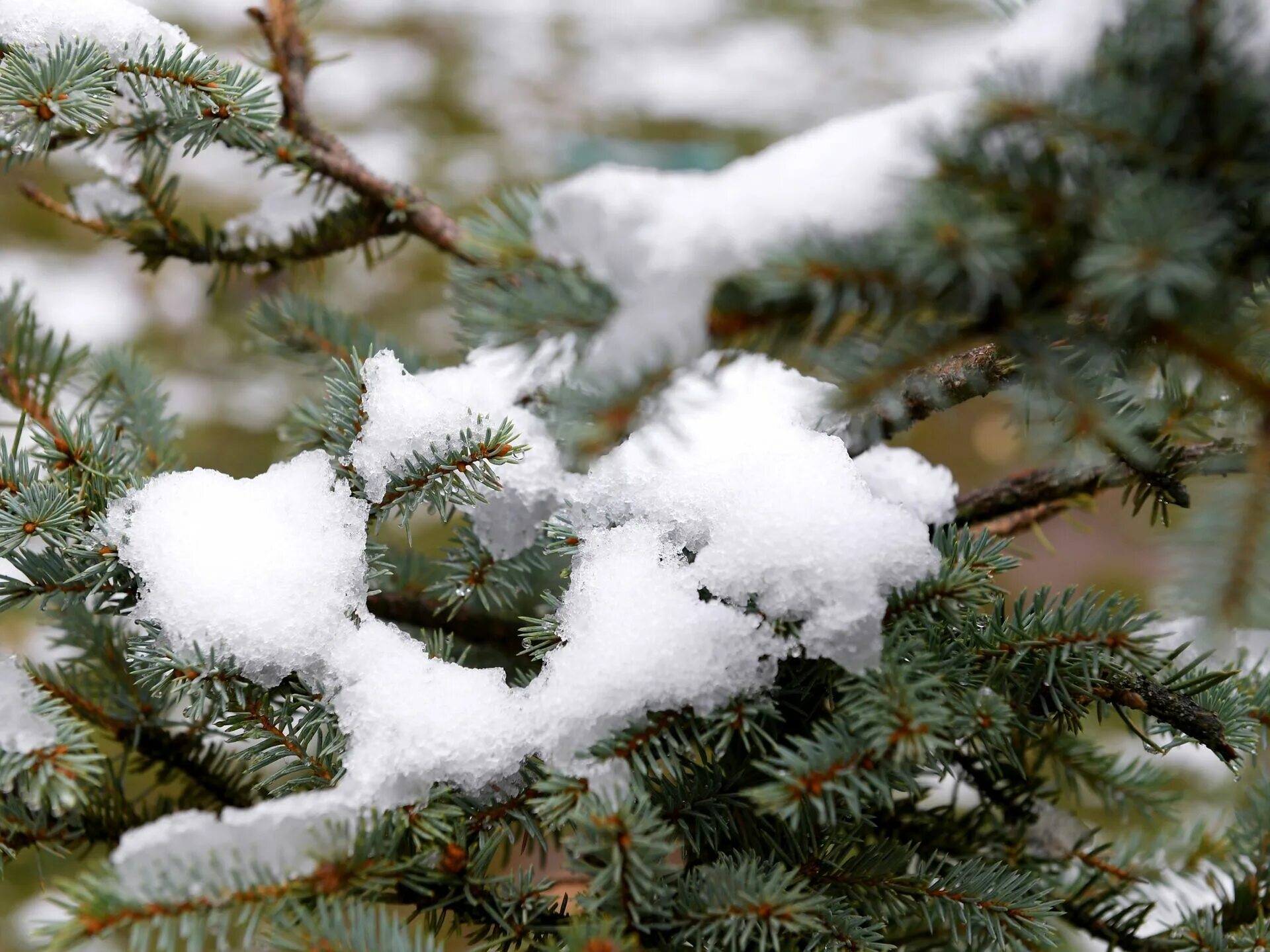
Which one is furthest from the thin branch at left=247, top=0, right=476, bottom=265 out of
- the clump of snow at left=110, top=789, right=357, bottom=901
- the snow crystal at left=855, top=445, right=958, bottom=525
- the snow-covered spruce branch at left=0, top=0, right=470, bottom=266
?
the clump of snow at left=110, top=789, right=357, bottom=901

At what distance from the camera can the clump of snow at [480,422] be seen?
0.56 m

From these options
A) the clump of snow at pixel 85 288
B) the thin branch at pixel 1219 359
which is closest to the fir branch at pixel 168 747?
the thin branch at pixel 1219 359

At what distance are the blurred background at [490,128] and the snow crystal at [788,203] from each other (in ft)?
5.08

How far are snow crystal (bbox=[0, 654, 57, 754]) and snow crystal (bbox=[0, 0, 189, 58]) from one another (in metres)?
0.42

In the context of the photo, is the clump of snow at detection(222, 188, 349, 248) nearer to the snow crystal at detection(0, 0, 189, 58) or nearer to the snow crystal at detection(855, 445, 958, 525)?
the snow crystal at detection(0, 0, 189, 58)

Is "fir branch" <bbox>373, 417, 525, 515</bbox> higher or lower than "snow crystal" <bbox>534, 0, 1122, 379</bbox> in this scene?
lower

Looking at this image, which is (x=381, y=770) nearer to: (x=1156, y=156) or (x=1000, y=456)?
(x=1156, y=156)

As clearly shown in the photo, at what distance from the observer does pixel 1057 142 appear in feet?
1.22

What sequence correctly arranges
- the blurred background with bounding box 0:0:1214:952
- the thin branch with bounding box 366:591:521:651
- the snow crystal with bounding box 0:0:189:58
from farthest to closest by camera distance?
1. the blurred background with bounding box 0:0:1214:952
2. the thin branch with bounding box 366:591:521:651
3. the snow crystal with bounding box 0:0:189:58

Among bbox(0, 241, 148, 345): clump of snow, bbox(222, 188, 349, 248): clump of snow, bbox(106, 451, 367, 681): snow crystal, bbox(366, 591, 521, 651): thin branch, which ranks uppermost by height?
bbox(0, 241, 148, 345): clump of snow

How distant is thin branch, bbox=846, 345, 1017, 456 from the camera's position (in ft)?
1.67

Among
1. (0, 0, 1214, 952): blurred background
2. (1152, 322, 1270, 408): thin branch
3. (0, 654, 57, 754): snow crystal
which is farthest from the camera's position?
(0, 0, 1214, 952): blurred background

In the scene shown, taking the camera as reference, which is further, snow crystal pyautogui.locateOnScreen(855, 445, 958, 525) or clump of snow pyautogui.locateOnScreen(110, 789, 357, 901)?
snow crystal pyautogui.locateOnScreen(855, 445, 958, 525)

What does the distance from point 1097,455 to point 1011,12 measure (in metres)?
0.31
